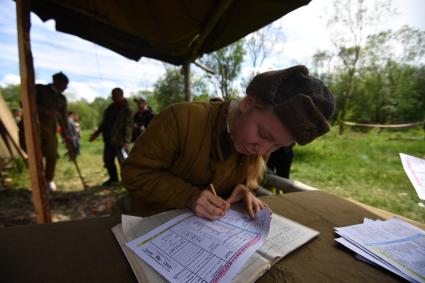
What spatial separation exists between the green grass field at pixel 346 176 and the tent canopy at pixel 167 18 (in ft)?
7.68

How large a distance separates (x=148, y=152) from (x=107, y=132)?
3633 mm

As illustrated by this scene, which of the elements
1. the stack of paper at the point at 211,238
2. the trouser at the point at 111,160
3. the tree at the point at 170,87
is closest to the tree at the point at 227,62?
the tree at the point at 170,87

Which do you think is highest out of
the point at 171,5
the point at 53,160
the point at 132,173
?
the point at 171,5

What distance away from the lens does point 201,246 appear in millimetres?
699

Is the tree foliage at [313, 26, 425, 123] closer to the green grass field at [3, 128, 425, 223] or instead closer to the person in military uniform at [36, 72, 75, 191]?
the green grass field at [3, 128, 425, 223]

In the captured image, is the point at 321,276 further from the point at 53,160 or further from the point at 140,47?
the point at 53,160

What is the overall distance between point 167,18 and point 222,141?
1708 mm

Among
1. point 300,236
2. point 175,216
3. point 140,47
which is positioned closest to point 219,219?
point 175,216

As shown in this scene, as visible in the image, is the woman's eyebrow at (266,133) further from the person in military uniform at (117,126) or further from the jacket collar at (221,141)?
the person in military uniform at (117,126)

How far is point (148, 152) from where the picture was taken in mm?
1061

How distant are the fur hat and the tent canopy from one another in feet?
3.64

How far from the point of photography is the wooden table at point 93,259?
0.57 metres

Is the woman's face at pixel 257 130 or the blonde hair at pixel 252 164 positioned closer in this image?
the woman's face at pixel 257 130

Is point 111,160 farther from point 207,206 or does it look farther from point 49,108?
point 207,206
